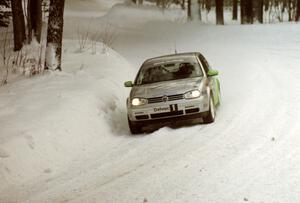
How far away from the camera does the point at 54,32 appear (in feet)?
47.1

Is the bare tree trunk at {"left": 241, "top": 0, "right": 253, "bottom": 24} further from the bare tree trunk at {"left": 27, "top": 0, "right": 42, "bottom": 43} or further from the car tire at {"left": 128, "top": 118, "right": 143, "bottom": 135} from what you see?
the car tire at {"left": 128, "top": 118, "right": 143, "bottom": 135}

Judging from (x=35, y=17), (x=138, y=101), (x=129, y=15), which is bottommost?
(x=129, y=15)

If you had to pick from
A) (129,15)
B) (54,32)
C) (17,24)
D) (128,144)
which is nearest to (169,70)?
(128,144)

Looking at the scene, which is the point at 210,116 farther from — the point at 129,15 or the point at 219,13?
the point at 129,15

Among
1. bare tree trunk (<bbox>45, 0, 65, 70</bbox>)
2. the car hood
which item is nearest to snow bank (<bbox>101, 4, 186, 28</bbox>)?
bare tree trunk (<bbox>45, 0, 65, 70</bbox>)

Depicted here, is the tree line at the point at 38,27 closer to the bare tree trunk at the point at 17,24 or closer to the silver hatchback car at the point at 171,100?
the bare tree trunk at the point at 17,24

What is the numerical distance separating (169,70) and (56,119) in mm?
2915

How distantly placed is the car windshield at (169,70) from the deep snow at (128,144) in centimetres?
113

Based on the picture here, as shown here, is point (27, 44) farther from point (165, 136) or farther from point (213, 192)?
point (213, 192)

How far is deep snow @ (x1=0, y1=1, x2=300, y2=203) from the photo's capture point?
24.3ft

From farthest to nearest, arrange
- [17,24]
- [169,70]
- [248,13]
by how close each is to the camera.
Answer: [248,13] < [17,24] < [169,70]

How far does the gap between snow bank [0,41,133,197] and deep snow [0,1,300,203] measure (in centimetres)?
2

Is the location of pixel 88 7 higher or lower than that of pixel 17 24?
lower

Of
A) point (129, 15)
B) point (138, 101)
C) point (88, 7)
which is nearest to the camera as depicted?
point (138, 101)
